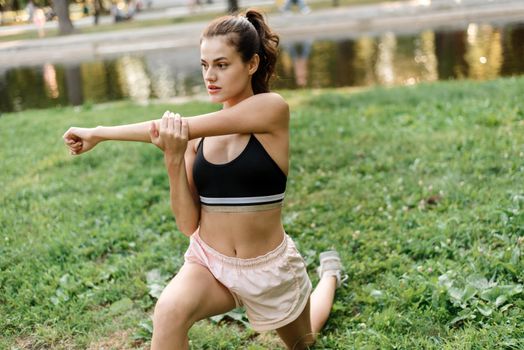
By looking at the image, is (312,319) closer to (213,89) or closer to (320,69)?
(213,89)

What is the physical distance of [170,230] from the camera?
4.55m

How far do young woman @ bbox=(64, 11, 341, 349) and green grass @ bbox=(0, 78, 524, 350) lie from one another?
60 centimetres

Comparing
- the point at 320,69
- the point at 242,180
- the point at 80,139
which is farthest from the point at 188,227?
the point at 320,69

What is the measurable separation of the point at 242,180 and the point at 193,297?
534mm

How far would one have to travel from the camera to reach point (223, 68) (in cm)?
259

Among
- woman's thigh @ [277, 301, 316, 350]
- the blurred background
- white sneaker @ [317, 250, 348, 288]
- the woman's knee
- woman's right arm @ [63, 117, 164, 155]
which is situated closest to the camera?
the woman's knee

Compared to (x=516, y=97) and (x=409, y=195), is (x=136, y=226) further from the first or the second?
(x=516, y=97)

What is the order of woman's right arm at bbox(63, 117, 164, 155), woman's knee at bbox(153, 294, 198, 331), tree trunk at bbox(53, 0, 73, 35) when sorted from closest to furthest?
1. woman's knee at bbox(153, 294, 198, 331)
2. woman's right arm at bbox(63, 117, 164, 155)
3. tree trunk at bbox(53, 0, 73, 35)

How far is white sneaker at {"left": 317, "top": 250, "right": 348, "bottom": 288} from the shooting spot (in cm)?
355

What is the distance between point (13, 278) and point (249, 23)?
2.44 metres

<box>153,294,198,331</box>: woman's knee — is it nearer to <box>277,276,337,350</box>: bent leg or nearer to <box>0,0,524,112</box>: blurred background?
<box>277,276,337,350</box>: bent leg

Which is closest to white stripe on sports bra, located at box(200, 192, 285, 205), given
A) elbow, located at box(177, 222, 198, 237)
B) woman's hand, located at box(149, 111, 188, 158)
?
elbow, located at box(177, 222, 198, 237)

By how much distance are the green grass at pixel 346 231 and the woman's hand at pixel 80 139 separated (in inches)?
47.2

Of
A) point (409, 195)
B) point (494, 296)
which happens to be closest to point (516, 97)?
point (409, 195)
